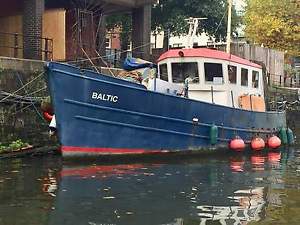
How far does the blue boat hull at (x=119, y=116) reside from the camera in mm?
13633

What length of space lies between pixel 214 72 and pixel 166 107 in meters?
2.55

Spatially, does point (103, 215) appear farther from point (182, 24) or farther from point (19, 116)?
point (182, 24)

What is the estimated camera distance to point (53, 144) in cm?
1546

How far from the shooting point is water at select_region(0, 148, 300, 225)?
831 cm

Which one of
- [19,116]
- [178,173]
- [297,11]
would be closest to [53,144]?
[19,116]

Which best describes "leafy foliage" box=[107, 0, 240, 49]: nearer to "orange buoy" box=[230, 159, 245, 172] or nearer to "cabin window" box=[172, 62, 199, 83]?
"cabin window" box=[172, 62, 199, 83]

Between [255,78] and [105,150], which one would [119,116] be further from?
[255,78]

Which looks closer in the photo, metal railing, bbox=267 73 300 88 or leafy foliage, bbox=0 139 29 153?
leafy foliage, bbox=0 139 29 153

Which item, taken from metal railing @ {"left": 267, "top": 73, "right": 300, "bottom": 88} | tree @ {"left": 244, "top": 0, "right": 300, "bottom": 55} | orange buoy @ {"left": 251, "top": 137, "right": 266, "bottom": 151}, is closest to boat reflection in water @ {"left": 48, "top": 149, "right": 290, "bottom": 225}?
orange buoy @ {"left": 251, "top": 137, "right": 266, "bottom": 151}

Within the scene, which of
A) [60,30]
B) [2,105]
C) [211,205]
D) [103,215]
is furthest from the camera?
[60,30]

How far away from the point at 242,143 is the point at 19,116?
6.47 m

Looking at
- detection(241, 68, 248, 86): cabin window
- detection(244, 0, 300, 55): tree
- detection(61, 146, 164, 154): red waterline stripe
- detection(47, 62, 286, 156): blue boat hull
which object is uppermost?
detection(244, 0, 300, 55): tree

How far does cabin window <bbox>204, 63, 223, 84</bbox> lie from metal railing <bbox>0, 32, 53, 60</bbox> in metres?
5.04

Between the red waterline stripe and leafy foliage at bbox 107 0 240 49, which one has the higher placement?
leafy foliage at bbox 107 0 240 49
